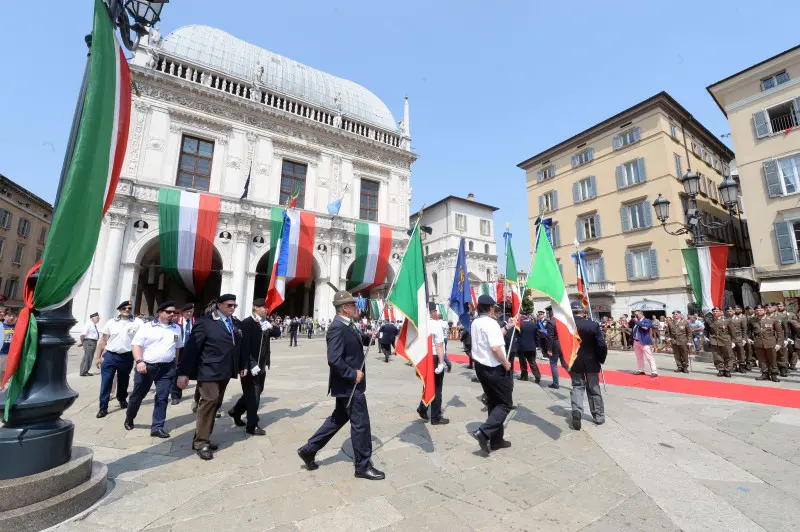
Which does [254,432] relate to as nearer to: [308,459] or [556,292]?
[308,459]

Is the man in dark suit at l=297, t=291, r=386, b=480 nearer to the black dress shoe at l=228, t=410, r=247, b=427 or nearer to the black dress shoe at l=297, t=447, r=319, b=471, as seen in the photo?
the black dress shoe at l=297, t=447, r=319, b=471

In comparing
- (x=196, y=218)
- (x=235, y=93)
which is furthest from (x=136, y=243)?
(x=235, y=93)

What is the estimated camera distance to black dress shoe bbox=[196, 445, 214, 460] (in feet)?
12.4

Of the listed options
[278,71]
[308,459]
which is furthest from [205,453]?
[278,71]

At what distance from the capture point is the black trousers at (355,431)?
337 centimetres

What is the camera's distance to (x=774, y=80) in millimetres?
18297

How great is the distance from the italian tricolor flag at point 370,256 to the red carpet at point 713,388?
56.6 feet

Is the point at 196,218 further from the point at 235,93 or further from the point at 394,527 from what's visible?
the point at 394,527

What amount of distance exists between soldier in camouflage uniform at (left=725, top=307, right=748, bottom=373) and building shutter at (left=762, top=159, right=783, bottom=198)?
13649 millimetres

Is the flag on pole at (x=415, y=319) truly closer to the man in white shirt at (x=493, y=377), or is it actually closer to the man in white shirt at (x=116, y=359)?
the man in white shirt at (x=493, y=377)

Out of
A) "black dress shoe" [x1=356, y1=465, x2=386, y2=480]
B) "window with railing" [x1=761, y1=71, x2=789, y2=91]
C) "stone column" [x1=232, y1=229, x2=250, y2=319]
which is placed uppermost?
"window with railing" [x1=761, y1=71, x2=789, y2=91]

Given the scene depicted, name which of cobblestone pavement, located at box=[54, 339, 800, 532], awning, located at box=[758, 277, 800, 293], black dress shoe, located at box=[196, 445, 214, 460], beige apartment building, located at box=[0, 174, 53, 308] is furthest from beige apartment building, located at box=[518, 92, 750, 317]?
beige apartment building, located at box=[0, 174, 53, 308]

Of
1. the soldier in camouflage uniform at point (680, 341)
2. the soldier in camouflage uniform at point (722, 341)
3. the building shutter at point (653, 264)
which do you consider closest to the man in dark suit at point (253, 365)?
the soldier in camouflage uniform at point (680, 341)

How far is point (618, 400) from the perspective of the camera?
6.62 metres
